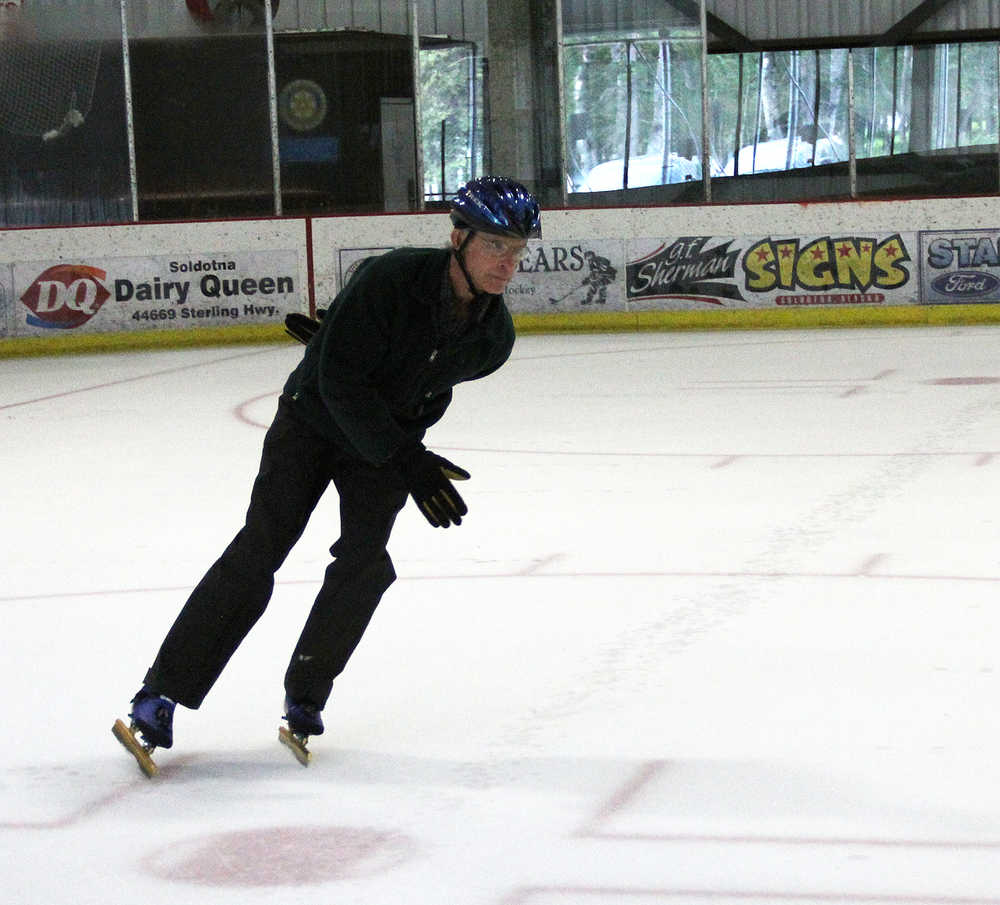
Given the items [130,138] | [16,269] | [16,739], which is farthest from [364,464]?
[130,138]

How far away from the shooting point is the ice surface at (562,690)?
270 cm

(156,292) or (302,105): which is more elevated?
(302,105)

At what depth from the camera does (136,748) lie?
3248mm

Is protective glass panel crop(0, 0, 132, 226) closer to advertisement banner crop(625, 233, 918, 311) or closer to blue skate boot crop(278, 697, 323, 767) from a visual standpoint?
advertisement banner crop(625, 233, 918, 311)

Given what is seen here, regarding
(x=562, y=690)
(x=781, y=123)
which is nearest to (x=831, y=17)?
(x=781, y=123)

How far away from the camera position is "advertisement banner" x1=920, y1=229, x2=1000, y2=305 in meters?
14.5

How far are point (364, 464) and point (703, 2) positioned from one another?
1400cm

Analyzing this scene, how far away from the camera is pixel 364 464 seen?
3.26m

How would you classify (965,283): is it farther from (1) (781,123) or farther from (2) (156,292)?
(2) (156,292)

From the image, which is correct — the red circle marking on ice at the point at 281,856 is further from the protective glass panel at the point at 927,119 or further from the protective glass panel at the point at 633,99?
the protective glass panel at the point at 927,119

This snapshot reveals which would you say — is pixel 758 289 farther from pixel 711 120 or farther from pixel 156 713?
pixel 156 713

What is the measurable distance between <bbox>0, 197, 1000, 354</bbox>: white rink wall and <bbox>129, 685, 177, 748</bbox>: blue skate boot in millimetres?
11430

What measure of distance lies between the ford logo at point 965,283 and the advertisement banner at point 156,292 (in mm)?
5389

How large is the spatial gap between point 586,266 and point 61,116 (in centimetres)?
492
